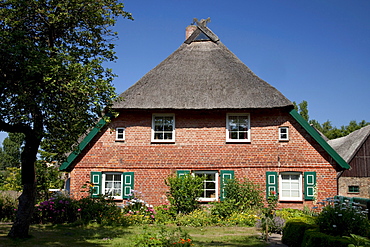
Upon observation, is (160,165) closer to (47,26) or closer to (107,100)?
(107,100)

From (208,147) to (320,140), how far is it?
183 inches

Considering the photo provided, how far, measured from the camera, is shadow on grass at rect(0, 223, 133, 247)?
10305 millimetres

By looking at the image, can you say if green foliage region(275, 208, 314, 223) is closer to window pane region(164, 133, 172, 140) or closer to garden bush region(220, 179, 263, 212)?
garden bush region(220, 179, 263, 212)

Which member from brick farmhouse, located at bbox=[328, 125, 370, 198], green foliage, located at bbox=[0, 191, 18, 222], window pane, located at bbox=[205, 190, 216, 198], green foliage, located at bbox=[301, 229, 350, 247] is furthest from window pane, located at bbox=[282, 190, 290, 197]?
brick farmhouse, located at bbox=[328, 125, 370, 198]

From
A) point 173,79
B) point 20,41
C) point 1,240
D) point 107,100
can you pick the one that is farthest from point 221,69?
point 1,240

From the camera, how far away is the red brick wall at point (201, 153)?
16844 millimetres

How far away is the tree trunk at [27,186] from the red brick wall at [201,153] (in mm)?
6595

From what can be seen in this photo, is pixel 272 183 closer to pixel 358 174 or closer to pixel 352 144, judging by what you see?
pixel 358 174

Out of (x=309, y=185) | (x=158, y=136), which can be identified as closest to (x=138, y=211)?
(x=158, y=136)

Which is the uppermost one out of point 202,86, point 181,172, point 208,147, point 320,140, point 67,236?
point 202,86

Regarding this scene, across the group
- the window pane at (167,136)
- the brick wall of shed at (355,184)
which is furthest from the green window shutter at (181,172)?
the brick wall of shed at (355,184)

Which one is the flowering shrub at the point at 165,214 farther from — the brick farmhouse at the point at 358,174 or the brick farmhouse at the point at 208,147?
the brick farmhouse at the point at 358,174

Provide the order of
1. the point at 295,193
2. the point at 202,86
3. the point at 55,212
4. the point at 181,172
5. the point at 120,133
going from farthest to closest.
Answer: the point at 202,86, the point at 120,133, the point at 181,172, the point at 295,193, the point at 55,212

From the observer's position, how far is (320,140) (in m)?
16.6
